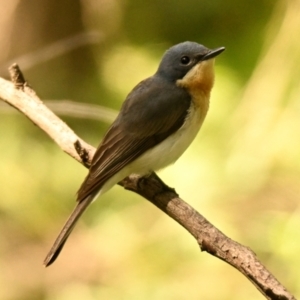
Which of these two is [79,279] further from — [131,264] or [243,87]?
[243,87]

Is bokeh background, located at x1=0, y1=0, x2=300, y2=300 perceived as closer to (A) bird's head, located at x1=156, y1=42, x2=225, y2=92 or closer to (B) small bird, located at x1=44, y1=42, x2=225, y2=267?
(B) small bird, located at x1=44, y1=42, x2=225, y2=267

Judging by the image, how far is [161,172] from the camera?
391 centimetres

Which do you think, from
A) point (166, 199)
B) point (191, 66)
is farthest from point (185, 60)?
point (166, 199)

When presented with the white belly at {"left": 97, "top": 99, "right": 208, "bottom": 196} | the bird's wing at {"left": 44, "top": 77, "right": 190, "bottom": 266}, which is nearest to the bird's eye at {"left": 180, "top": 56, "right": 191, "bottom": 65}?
the bird's wing at {"left": 44, "top": 77, "right": 190, "bottom": 266}

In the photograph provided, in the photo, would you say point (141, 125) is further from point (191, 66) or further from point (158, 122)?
point (191, 66)

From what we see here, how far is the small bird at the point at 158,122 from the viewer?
2.73m

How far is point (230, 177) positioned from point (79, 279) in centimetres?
148

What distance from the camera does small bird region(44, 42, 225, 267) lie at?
273 centimetres

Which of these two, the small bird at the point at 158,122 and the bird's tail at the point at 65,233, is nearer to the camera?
the bird's tail at the point at 65,233

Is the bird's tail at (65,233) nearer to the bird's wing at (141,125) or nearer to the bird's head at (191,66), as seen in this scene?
the bird's wing at (141,125)

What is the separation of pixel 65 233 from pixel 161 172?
57.3 inches

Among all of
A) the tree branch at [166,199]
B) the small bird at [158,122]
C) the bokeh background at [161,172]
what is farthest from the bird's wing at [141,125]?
the bokeh background at [161,172]

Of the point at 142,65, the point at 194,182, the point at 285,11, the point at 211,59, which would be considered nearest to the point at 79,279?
the point at 194,182

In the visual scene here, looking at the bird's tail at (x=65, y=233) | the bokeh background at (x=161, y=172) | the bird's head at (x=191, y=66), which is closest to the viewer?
the bird's tail at (x=65, y=233)
